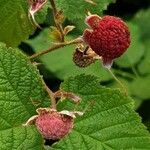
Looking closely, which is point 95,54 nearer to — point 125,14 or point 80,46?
point 80,46

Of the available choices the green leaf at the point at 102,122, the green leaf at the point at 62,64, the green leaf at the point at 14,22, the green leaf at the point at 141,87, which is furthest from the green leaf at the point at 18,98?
the green leaf at the point at 141,87

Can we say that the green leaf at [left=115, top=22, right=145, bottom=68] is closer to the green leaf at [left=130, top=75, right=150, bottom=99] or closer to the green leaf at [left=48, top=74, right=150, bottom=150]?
the green leaf at [left=130, top=75, right=150, bottom=99]

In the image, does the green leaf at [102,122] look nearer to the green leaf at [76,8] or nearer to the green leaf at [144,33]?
the green leaf at [76,8]

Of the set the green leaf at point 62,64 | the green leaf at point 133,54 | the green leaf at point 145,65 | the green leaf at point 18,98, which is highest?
the green leaf at point 18,98

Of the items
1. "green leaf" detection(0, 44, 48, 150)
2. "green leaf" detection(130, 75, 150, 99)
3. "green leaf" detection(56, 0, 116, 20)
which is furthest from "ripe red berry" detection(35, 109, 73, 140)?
"green leaf" detection(130, 75, 150, 99)

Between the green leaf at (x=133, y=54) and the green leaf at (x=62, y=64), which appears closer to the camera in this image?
the green leaf at (x=62, y=64)
